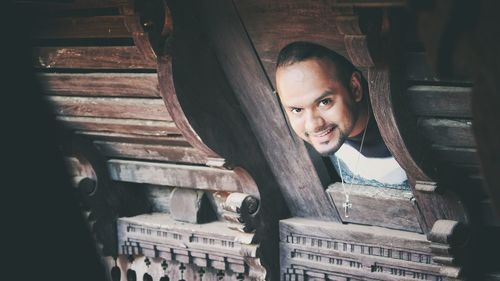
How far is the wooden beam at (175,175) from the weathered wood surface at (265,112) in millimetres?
275

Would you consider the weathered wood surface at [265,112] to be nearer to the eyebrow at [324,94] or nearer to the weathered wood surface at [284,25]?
the weathered wood surface at [284,25]

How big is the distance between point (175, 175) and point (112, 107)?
0.55 m

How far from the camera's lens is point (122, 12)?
11.2 feet

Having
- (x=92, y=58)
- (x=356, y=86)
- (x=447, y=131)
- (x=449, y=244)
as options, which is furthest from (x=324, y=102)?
(x=92, y=58)

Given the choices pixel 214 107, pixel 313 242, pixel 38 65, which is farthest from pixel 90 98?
pixel 313 242

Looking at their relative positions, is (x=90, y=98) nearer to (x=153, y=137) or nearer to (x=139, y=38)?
(x=153, y=137)

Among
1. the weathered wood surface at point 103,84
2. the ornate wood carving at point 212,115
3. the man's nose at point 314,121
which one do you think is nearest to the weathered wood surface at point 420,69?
the man's nose at point 314,121

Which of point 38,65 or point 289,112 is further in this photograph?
point 38,65

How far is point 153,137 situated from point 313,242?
98 centimetres

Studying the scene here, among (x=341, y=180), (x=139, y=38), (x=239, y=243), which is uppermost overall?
(x=139, y=38)

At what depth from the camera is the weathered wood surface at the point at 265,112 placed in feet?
11.5

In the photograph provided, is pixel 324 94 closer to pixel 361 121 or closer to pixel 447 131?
pixel 361 121

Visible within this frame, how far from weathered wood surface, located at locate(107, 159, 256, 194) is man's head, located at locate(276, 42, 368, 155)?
2.02ft

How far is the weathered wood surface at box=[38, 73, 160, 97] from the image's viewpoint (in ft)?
12.8
